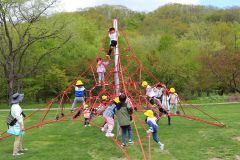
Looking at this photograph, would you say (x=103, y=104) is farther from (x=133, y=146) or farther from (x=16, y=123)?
(x=16, y=123)

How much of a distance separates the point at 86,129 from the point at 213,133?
4579 millimetres

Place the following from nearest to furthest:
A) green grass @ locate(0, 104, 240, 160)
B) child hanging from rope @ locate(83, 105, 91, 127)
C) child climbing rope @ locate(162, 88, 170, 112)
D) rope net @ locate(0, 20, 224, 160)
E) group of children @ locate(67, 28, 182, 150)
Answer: green grass @ locate(0, 104, 240, 160) < group of children @ locate(67, 28, 182, 150) < rope net @ locate(0, 20, 224, 160) < child hanging from rope @ locate(83, 105, 91, 127) < child climbing rope @ locate(162, 88, 170, 112)

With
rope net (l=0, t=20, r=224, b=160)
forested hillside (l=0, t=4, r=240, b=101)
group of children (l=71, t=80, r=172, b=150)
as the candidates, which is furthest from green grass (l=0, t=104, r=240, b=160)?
forested hillside (l=0, t=4, r=240, b=101)

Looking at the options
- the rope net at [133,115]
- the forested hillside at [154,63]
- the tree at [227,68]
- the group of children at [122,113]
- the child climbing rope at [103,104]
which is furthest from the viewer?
the forested hillside at [154,63]

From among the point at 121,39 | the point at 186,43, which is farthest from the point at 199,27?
the point at 121,39

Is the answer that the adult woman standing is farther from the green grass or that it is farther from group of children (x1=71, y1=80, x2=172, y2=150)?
group of children (x1=71, y1=80, x2=172, y2=150)

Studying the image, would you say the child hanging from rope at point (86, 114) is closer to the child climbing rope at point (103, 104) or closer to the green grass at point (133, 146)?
the green grass at point (133, 146)

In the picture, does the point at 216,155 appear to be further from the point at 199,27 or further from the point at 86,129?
the point at 199,27

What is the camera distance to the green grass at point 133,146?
859cm

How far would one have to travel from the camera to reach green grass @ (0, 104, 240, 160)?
8586mm

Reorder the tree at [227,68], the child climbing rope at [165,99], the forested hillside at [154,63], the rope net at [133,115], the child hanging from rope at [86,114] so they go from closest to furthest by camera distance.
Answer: the rope net at [133,115]
the child hanging from rope at [86,114]
the child climbing rope at [165,99]
the tree at [227,68]
the forested hillside at [154,63]

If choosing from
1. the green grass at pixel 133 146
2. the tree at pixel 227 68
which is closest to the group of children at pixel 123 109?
the green grass at pixel 133 146

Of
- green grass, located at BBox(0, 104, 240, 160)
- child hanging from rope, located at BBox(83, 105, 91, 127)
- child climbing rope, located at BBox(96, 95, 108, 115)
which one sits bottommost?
green grass, located at BBox(0, 104, 240, 160)

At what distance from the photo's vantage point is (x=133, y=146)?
9.40 meters
